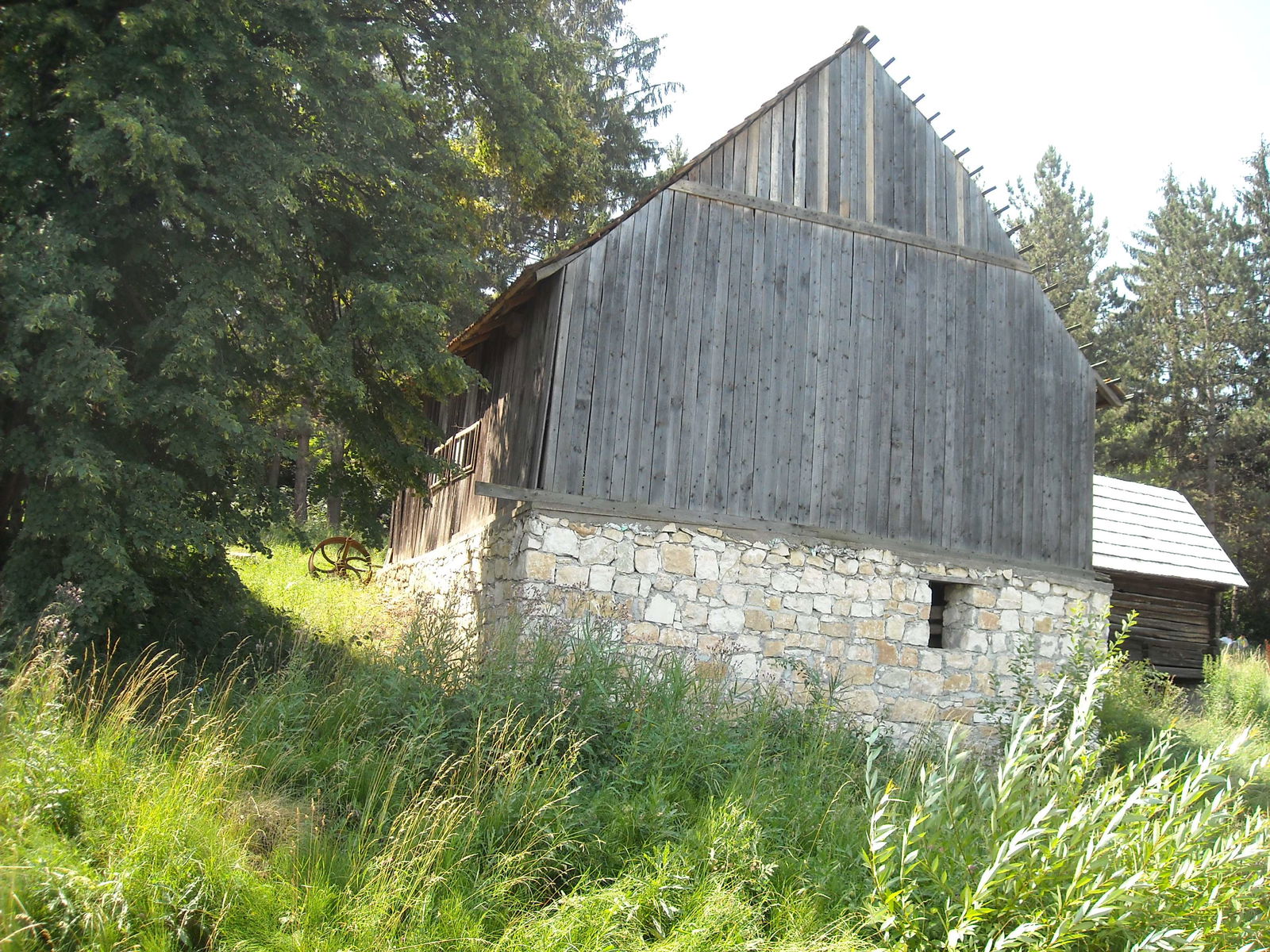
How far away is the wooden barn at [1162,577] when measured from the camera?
15.4 m

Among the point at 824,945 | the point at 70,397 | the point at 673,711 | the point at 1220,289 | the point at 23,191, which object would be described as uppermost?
the point at 1220,289

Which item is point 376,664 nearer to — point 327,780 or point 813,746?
point 327,780

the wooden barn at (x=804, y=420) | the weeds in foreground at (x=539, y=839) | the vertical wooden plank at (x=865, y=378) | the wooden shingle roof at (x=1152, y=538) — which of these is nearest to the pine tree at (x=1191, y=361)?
the wooden shingle roof at (x=1152, y=538)

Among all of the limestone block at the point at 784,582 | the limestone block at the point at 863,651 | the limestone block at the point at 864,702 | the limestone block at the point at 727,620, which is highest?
the limestone block at the point at 784,582

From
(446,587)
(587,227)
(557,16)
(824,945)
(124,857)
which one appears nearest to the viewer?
(124,857)

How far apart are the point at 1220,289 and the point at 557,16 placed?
2033 cm

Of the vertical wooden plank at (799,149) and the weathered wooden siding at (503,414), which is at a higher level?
the vertical wooden plank at (799,149)

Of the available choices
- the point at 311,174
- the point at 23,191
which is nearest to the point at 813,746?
the point at 311,174

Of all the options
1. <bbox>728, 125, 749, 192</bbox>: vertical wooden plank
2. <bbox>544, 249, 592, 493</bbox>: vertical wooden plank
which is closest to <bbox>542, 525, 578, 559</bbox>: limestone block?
<bbox>544, 249, 592, 493</bbox>: vertical wooden plank

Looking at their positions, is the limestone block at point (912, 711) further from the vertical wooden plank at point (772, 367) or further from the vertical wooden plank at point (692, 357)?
the vertical wooden plank at point (692, 357)

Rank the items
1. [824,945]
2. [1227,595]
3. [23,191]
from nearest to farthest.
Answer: [824,945]
[23,191]
[1227,595]

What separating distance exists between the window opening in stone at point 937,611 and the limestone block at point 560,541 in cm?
427

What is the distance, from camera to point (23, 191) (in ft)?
25.0

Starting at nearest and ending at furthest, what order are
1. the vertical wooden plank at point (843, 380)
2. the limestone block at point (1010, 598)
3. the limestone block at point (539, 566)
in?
the limestone block at point (539, 566) < the vertical wooden plank at point (843, 380) < the limestone block at point (1010, 598)
